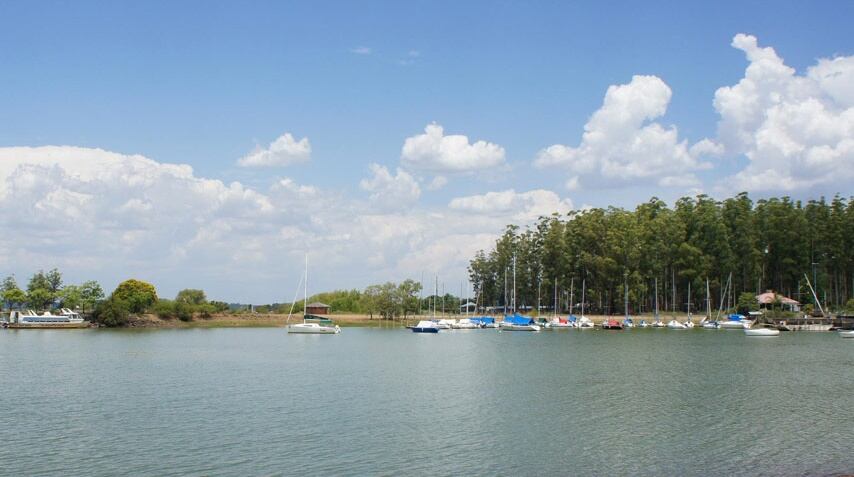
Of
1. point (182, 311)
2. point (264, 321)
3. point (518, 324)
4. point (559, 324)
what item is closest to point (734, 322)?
point (559, 324)

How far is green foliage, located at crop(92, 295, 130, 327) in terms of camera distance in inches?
5015

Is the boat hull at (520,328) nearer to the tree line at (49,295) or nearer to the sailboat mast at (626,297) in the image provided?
the sailboat mast at (626,297)

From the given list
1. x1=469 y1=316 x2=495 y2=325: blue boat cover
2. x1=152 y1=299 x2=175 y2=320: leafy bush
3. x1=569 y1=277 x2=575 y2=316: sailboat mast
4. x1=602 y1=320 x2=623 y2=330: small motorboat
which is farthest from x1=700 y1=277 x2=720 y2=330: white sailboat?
x1=152 y1=299 x2=175 y2=320: leafy bush

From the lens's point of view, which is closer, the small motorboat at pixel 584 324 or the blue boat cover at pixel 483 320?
the small motorboat at pixel 584 324

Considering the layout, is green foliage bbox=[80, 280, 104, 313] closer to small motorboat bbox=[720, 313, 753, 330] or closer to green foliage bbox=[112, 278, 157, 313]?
green foliage bbox=[112, 278, 157, 313]

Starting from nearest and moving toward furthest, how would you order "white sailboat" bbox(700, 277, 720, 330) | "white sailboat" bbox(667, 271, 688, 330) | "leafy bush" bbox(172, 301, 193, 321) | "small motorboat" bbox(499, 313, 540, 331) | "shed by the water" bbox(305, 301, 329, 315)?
"white sailboat" bbox(700, 277, 720, 330) < "small motorboat" bbox(499, 313, 540, 331) < "white sailboat" bbox(667, 271, 688, 330) < "leafy bush" bbox(172, 301, 193, 321) < "shed by the water" bbox(305, 301, 329, 315)

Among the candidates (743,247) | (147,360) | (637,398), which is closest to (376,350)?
(147,360)

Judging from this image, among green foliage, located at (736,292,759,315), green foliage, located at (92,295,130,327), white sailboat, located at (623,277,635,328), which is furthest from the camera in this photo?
green foliage, located at (736,292,759,315)

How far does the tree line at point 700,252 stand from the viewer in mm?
130000

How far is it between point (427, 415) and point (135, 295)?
10753cm

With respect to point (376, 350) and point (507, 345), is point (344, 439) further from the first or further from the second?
point (507, 345)

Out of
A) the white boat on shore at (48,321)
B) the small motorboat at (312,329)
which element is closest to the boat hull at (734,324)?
the small motorboat at (312,329)

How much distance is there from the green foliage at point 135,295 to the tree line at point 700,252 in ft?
253

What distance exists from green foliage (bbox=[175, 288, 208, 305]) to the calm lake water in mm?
70949
